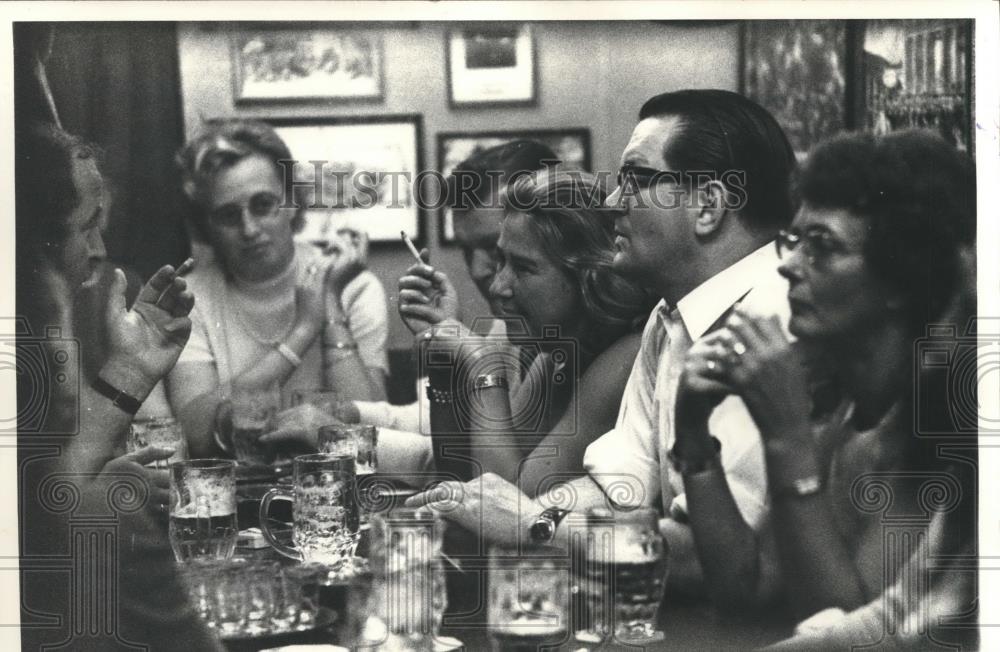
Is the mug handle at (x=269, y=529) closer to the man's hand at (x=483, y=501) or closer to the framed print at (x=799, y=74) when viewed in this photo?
the man's hand at (x=483, y=501)

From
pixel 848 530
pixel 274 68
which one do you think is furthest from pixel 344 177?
pixel 848 530

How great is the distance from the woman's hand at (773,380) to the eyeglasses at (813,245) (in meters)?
0.18

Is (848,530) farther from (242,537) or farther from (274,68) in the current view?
(274,68)

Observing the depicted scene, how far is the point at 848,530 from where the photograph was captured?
3092 mm

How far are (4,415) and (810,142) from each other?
7.26 ft

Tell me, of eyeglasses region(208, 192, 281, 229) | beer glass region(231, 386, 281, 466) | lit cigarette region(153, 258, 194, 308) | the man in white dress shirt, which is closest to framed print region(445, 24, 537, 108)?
the man in white dress shirt

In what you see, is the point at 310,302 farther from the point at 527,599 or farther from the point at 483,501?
the point at 527,599

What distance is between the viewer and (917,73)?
312 centimetres

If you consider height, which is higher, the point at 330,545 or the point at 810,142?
the point at 810,142

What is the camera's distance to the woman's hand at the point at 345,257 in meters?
3.07

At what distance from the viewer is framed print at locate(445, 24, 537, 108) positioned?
10.00ft

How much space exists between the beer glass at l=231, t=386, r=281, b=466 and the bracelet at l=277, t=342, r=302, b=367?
80mm

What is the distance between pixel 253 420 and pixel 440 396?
1.61 feet

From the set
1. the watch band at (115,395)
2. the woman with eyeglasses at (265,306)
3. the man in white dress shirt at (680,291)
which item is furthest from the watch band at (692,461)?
the watch band at (115,395)
